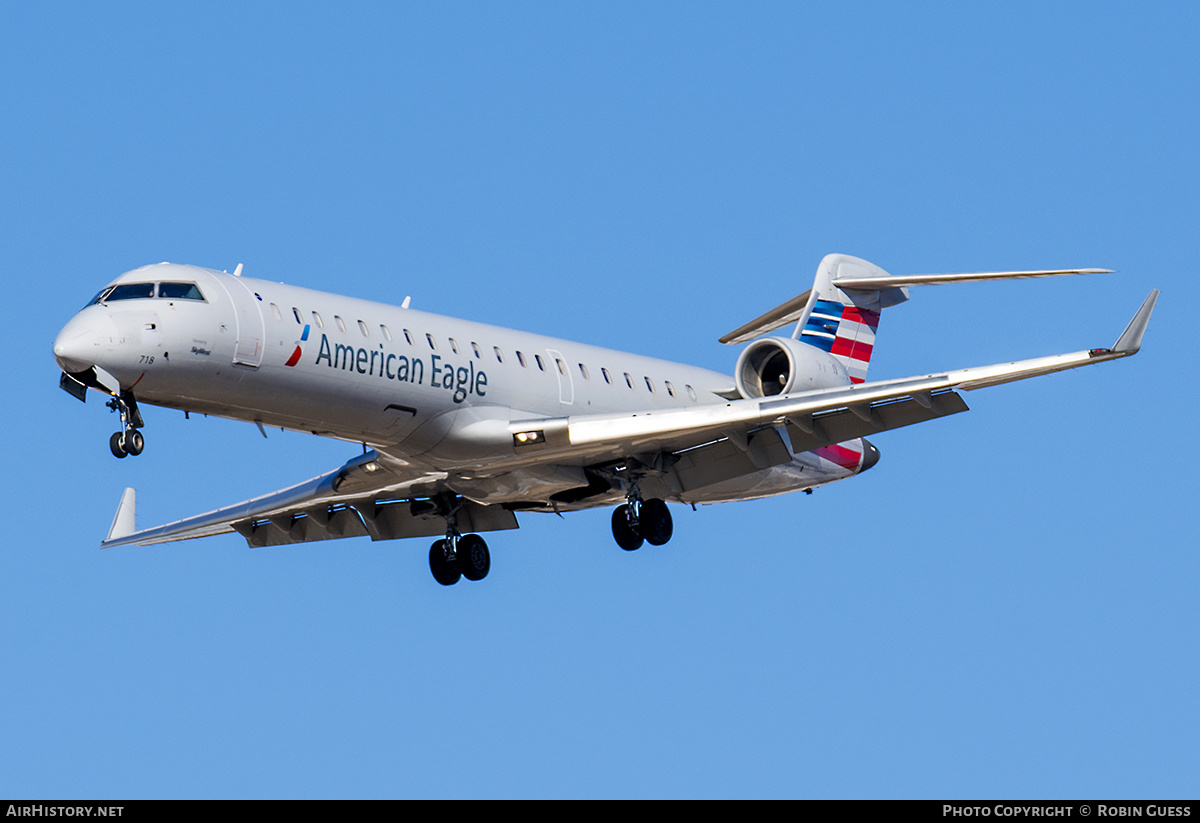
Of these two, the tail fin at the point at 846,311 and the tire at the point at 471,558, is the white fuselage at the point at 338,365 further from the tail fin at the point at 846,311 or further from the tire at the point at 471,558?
the tail fin at the point at 846,311

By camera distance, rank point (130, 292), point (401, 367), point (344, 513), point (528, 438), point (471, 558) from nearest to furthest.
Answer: point (130, 292) → point (401, 367) → point (528, 438) → point (471, 558) → point (344, 513)

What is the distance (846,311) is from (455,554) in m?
7.23

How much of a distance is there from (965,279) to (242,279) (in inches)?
383

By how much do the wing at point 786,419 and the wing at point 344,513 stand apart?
221cm

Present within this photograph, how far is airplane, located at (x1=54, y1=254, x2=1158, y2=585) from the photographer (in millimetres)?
18859

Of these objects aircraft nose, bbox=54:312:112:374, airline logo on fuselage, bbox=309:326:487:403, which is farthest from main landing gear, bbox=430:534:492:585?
aircraft nose, bbox=54:312:112:374

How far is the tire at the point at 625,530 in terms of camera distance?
2270cm

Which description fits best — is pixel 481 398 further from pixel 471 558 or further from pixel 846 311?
pixel 846 311

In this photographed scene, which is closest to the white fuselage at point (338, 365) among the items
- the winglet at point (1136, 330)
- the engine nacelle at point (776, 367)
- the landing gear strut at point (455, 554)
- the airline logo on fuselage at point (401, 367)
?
the airline logo on fuselage at point (401, 367)

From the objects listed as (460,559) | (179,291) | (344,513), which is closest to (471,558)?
(460,559)

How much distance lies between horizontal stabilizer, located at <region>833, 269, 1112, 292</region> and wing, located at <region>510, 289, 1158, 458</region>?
5.95 feet

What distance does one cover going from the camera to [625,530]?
2275 centimetres

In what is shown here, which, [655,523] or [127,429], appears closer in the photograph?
[127,429]

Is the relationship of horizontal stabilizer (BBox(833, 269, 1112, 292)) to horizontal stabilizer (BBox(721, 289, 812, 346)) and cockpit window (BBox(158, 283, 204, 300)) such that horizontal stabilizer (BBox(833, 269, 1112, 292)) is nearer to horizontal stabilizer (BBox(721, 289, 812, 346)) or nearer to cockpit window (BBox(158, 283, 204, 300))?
horizontal stabilizer (BBox(721, 289, 812, 346))
